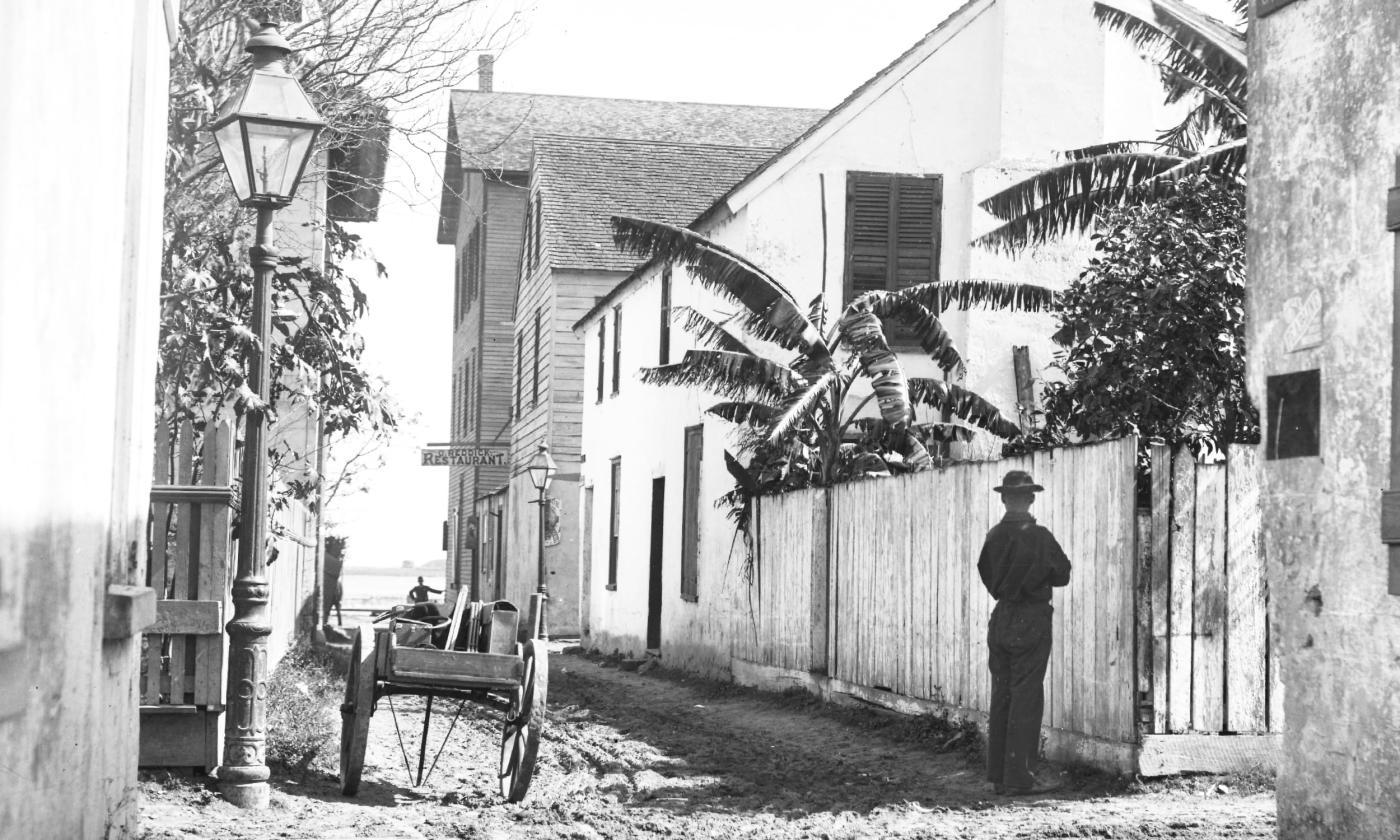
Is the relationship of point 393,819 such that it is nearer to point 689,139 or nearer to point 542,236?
point 542,236

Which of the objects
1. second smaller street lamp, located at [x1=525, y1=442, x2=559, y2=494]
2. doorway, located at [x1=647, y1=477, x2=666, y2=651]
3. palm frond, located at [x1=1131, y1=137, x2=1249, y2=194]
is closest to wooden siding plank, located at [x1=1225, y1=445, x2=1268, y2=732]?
palm frond, located at [x1=1131, y1=137, x2=1249, y2=194]

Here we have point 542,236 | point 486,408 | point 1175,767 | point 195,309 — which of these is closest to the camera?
point 1175,767

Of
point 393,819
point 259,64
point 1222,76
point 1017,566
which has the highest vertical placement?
point 1222,76

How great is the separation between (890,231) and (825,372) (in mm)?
3431

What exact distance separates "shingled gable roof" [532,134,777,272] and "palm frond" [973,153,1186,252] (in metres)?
15.6

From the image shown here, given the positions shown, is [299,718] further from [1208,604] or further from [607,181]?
[607,181]

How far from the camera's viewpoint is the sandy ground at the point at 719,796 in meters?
9.17

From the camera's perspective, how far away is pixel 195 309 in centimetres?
1191

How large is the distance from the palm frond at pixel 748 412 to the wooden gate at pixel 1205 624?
7.59 m

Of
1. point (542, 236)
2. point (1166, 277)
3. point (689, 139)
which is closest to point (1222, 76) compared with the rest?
point (1166, 277)

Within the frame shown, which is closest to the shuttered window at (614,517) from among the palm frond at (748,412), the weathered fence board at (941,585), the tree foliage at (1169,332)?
the weathered fence board at (941,585)

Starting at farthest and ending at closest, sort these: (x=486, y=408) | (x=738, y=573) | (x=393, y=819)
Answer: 1. (x=486, y=408)
2. (x=738, y=573)
3. (x=393, y=819)

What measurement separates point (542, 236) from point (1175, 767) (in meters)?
24.0

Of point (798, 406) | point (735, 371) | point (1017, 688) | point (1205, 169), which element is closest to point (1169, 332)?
point (1205, 169)
